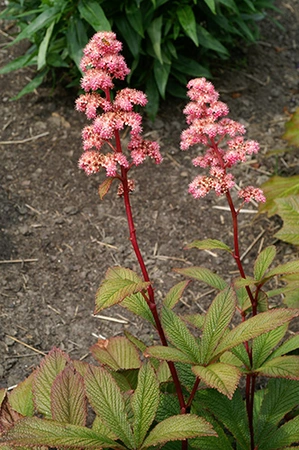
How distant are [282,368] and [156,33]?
2.29 m

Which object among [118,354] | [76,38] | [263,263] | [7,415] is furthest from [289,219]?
[76,38]

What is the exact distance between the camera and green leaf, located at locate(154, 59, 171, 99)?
11.6ft

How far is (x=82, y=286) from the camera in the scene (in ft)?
9.52

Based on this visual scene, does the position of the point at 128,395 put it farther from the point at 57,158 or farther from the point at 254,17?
the point at 254,17

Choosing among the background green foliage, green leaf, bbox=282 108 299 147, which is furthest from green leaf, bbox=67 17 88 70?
green leaf, bbox=282 108 299 147

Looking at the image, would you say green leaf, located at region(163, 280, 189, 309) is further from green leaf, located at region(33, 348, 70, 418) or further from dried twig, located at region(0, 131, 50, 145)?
dried twig, located at region(0, 131, 50, 145)

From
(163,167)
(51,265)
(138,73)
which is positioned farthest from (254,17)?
(51,265)

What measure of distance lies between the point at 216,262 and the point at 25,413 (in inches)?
56.8

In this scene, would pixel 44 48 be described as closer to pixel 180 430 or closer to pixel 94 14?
pixel 94 14

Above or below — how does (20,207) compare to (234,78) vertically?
below

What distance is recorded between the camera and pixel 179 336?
1.58m

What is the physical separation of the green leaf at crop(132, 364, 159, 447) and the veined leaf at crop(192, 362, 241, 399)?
0.10 metres

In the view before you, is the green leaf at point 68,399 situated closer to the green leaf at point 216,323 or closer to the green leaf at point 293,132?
the green leaf at point 216,323

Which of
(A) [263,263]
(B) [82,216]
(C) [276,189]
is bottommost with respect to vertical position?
(B) [82,216]
